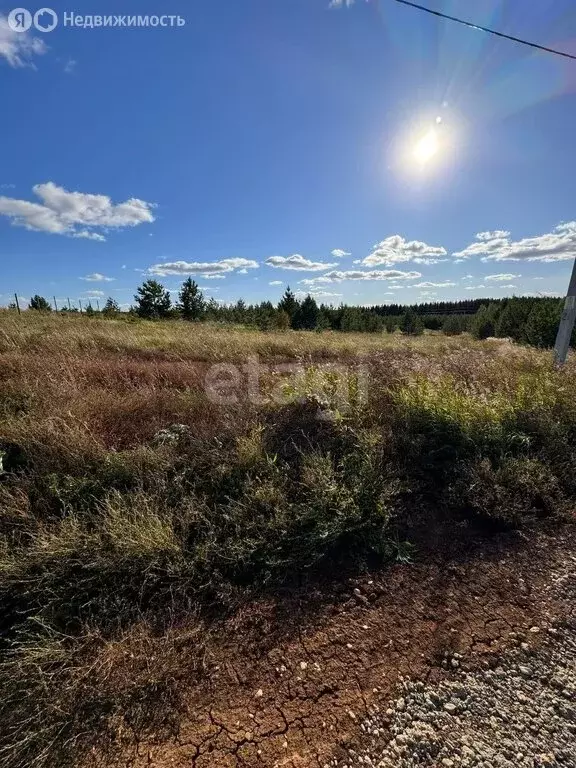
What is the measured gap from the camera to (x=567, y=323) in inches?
220

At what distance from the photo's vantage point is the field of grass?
177 centimetres

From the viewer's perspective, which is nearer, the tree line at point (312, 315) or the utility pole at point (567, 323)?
the utility pole at point (567, 323)

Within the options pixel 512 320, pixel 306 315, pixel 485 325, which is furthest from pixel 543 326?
pixel 306 315

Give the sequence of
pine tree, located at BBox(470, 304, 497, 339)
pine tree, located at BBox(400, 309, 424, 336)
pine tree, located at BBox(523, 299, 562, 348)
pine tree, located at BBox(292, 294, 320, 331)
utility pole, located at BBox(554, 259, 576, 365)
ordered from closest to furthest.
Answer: utility pole, located at BBox(554, 259, 576, 365) < pine tree, located at BBox(523, 299, 562, 348) < pine tree, located at BBox(292, 294, 320, 331) < pine tree, located at BBox(470, 304, 497, 339) < pine tree, located at BBox(400, 309, 424, 336)

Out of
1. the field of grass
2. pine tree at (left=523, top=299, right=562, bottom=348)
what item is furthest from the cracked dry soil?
pine tree at (left=523, top=299, right=562, bottom=348)

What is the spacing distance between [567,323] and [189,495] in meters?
6.15

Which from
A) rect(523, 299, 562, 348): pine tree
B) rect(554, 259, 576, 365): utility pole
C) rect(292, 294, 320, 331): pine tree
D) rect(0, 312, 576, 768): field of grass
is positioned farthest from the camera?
rect(292, 294, 320, 331): pine tree

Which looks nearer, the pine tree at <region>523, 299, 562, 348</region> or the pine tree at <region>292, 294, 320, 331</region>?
the pine tree at <region>523, 299, 562, 348</region>

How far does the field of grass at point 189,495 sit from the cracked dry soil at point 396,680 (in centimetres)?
23

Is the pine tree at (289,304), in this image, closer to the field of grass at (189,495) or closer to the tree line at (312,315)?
the tree line at (312,315)

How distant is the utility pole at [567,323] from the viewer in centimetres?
554

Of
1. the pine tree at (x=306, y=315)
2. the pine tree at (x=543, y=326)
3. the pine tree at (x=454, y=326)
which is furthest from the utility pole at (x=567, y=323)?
the pine tree at (x=454, y=326)

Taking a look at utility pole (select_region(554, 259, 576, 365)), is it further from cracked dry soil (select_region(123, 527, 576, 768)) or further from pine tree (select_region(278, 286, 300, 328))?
pine tree (select_region(278, 286, 300, 328))

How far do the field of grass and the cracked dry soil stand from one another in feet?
0.74
